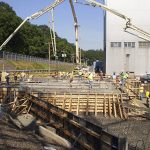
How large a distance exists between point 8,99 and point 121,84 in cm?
1275

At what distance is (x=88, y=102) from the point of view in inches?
1188

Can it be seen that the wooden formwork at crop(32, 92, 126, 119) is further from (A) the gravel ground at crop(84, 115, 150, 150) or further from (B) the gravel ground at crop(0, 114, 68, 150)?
(B) the gravel ground at crop(0, 114, 68, 150)

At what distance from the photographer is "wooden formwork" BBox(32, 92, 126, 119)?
29.4m

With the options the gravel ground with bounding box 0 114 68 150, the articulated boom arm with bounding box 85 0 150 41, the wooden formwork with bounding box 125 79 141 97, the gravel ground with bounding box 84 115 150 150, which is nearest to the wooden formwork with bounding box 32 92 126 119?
the gravel ground with bounding box 84 115 150 150

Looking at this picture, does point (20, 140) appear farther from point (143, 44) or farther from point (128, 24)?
point (143, 44)

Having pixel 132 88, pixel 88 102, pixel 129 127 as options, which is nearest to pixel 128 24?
pixel 132 88

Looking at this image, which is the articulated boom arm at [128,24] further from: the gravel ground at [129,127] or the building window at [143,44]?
the building window at [143,44]

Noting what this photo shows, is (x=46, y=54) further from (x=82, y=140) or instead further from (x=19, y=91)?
(x=82, y=140)

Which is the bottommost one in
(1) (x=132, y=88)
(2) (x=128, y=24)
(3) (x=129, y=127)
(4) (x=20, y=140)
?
(3) (x=129, y=127)

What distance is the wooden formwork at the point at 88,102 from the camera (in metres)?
29.4

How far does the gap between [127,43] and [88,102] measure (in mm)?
38999

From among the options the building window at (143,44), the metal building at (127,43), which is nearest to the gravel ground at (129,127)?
the metal building at (127,43)

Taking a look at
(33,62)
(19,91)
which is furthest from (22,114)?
(33,62)

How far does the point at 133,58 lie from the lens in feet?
221
